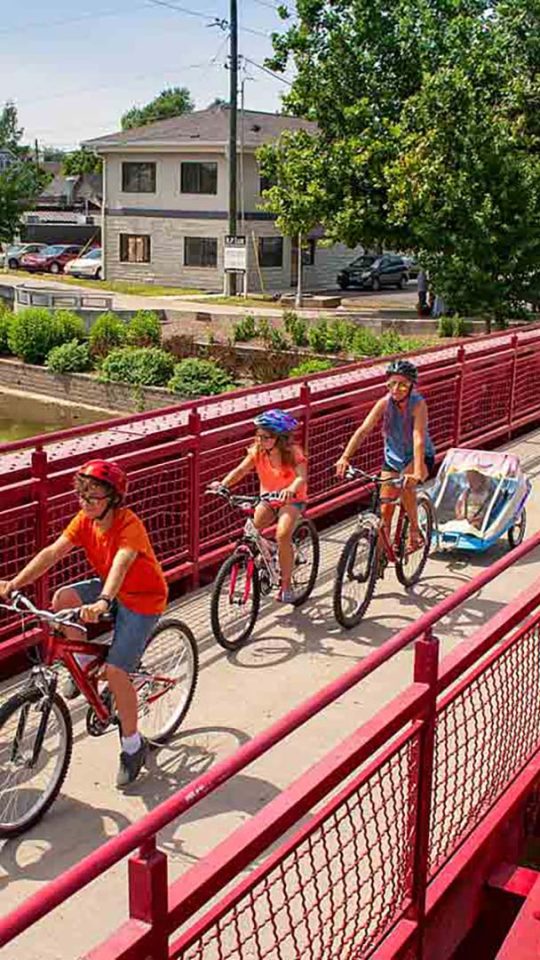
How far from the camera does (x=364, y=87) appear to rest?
35.2 m

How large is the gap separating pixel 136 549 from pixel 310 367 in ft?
64.8

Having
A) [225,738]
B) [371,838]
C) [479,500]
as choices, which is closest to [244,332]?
[479,500]

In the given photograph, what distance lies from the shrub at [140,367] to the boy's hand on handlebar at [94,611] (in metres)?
22.3

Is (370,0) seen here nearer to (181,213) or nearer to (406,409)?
(181,213)

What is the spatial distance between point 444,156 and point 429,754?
1109 inches

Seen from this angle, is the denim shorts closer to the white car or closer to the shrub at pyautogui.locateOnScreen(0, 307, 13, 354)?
the shrub at pyautogui.locateOnScreen(0, 307, 13, 354)

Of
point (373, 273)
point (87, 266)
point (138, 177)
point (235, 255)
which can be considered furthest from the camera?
point (87, 266)

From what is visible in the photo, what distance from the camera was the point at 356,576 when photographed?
7902 millimetres

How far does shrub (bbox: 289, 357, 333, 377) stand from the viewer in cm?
2444

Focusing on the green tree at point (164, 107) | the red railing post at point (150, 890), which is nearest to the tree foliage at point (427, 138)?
the red railing post at point (150, 890)

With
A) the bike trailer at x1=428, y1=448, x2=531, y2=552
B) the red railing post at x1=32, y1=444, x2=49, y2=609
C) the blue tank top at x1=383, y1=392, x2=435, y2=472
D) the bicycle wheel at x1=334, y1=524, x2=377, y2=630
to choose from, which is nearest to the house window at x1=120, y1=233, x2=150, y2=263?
the bike trailer at x1=428, y1=448, x2=531, y2=552

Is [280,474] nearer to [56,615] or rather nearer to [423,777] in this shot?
[56,615]

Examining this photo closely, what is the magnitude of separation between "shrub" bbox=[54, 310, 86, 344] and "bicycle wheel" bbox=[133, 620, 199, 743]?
25531mm

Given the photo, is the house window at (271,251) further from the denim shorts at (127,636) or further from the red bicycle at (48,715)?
the denim shorts at (127,636)
